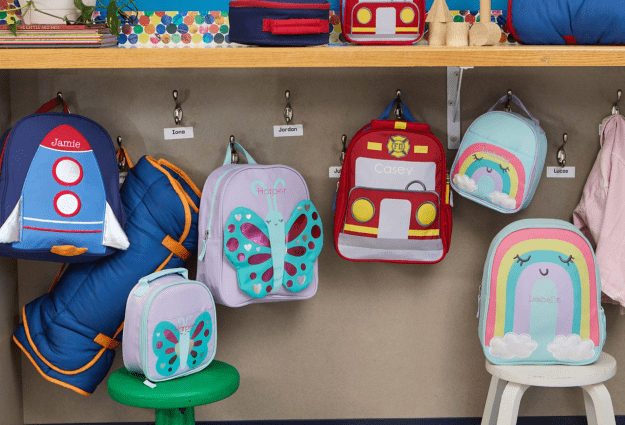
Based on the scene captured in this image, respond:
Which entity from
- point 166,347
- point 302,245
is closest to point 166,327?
point 166,347

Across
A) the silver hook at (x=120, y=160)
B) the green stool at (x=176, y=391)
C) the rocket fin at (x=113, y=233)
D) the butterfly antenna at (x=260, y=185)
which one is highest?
the silver hook at (x=120, y=160)

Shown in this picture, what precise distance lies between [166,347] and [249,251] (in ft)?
1.10

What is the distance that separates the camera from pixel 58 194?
5.44 ft

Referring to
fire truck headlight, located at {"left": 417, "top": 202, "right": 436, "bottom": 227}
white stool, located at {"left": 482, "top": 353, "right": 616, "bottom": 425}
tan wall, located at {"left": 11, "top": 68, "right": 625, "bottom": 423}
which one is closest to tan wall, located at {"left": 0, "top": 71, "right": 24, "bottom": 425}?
tan wall, located at {"left": 11, "top": 68, "right": 625, "bottom": 423}

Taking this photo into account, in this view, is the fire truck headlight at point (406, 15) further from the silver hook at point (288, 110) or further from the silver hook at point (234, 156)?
the silver hook at point (234, 156)

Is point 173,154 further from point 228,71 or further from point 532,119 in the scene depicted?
point 532,119

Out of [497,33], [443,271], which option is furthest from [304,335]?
[497,33]

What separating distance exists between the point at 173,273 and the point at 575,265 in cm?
111

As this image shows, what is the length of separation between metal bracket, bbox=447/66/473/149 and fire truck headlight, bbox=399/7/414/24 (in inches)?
13.3

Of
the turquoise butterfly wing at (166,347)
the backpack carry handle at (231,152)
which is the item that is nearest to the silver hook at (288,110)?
the backpack carry handle at (231,152)

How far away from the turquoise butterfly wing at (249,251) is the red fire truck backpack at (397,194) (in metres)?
0.27

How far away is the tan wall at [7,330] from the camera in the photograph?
191 centimetres

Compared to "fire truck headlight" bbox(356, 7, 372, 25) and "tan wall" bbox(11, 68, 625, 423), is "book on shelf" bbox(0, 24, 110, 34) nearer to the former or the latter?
"tan wall" bbox(11, 68, 625, 423)

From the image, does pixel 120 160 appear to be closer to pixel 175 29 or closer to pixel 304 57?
pixel 175 29
